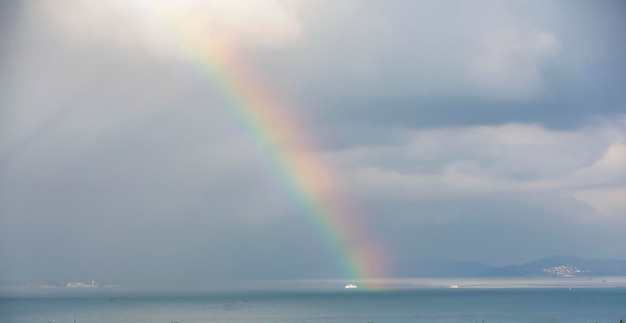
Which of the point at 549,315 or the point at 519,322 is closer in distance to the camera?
the point at 519,322

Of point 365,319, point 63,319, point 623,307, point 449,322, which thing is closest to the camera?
point 449,322

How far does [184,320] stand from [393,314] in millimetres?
48102

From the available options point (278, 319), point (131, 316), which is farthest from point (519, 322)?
point (131, 316)

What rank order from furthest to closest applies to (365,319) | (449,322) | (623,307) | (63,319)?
1. (623,307)
2. (63,319)
3. (365,319)
4. (449,322)

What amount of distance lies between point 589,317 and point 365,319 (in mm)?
46576

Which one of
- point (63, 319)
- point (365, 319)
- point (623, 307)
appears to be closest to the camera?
point (365, 319)

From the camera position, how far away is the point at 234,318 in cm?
15062

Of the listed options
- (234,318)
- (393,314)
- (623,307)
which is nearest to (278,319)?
(234,318)

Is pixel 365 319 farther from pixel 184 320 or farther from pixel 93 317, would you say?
pixel 93 317

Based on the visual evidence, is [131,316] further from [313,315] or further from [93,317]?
[313,315]

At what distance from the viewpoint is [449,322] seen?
139500mm

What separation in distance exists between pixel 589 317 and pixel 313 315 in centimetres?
5741

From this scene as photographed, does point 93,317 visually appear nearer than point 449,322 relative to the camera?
No

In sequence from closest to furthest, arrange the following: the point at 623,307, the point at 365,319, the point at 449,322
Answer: the point at 449,322 < the point at 365,319 < the point at 623,307
